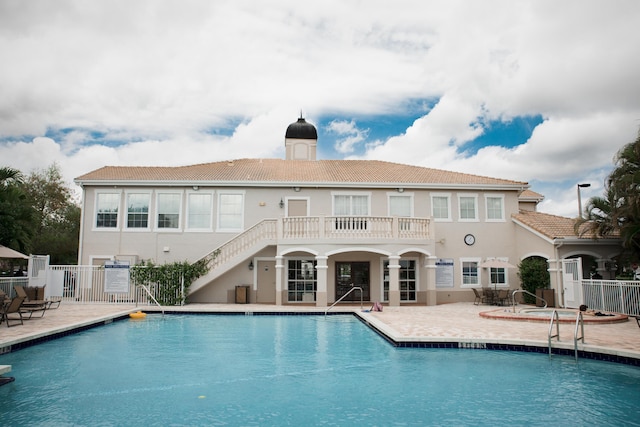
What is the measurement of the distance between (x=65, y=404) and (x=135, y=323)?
9.39 meters

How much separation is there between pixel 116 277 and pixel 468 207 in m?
17.1

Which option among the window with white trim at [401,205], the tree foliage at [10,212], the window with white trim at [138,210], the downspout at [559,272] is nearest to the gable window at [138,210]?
the window with white trim at [138,210]

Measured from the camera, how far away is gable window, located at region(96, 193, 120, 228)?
73.5ft

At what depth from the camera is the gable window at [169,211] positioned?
2234 centimetres

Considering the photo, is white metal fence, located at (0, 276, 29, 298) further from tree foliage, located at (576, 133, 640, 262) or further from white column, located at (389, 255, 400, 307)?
tree foliage, located at (576, 133, 640, 262)

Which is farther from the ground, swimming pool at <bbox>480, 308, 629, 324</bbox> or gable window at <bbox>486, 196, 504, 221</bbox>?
gable window at <bbox>486, 196, 504, 221</bbox>

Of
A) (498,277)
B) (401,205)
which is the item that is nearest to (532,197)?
(498,277)

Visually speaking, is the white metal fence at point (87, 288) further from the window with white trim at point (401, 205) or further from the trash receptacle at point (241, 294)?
the window with white trim at point (401, 205)

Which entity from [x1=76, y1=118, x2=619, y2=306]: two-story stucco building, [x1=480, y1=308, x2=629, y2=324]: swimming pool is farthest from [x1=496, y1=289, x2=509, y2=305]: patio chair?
[x1=480, y1=308, x2=629, y2=324]: swimming pool

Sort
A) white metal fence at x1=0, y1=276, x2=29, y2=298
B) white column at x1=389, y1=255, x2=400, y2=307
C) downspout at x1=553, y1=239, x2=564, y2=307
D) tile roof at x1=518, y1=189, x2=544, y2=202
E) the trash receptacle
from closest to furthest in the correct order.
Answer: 1. white metal fence at x1=0, y1=276, x2=29, y2=298
2. downspout at x1=553, y1=239, x2=564, y2=307
3. white column at x1=389, y1=255, x2=400, y2=307
4. the trash receptacle
5. tile roof at x1=518, y1=189, x2=544, y2=202

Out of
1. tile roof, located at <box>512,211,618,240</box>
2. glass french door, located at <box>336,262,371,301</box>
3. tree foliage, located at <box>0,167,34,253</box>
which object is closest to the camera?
tree foliage, located at <box>0,167,34,253</box>

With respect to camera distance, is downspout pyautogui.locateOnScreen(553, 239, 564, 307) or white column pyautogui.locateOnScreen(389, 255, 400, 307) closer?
downspout pyautogui.locateOnScreen(553, 239, 564, 307)

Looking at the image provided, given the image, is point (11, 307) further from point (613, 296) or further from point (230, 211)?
point (613, 296)

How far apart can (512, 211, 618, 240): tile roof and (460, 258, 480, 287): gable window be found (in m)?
3.03
